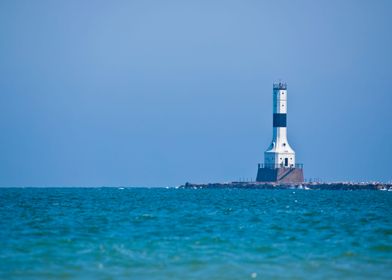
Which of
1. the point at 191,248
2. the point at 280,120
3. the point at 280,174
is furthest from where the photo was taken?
the point at 280,174

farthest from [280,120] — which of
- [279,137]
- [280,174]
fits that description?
[280,174]

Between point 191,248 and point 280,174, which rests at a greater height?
point 280,174

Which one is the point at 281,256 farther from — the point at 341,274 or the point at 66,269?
the point at 66,269

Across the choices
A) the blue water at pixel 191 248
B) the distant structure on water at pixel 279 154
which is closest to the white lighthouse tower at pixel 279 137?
the distant structure on water at pixel 279 154

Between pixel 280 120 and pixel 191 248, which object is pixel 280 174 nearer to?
pixel 280 120

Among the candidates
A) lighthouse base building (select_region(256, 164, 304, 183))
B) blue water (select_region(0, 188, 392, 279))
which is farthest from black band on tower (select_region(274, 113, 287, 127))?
blue water (select_region(0, 188, 392, 279))

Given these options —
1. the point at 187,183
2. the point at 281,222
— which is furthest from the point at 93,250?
the point at 187,183

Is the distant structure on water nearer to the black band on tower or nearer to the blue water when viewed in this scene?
the black band on tower

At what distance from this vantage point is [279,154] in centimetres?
11700

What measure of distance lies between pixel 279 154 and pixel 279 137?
278cm

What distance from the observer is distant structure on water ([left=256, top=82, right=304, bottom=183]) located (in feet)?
379

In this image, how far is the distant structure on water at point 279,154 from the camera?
115 m

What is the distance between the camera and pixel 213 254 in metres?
25.1

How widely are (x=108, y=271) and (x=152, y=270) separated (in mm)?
1060
